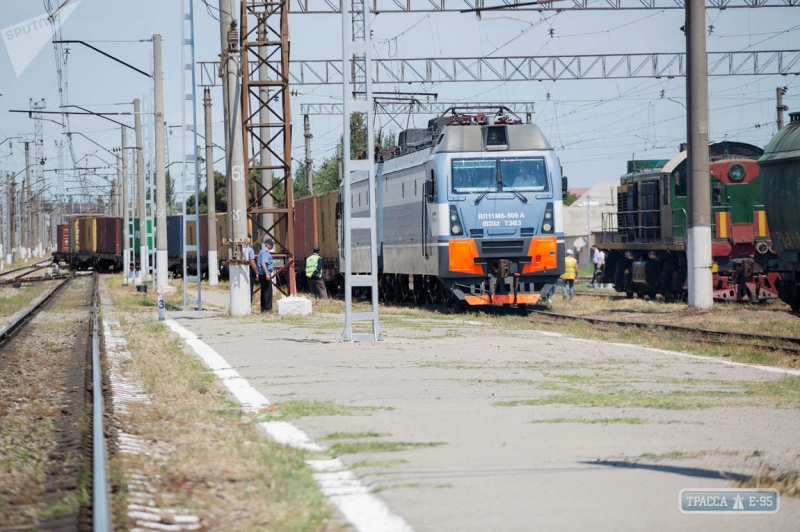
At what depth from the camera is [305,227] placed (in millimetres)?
43844

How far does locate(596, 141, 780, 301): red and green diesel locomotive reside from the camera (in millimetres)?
28594

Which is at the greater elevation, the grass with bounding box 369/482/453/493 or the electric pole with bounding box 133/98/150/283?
the electric pole with bounding box 133/98/150/283

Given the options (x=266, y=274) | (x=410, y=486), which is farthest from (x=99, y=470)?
(x=266, y=274)

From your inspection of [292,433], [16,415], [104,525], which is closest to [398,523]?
[104,525]

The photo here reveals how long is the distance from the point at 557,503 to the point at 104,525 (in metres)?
2.32

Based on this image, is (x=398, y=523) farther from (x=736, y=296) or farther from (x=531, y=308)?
(x=736, y=296)

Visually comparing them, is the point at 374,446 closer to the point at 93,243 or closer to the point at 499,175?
the point at 499,175

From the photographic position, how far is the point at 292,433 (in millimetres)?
8430

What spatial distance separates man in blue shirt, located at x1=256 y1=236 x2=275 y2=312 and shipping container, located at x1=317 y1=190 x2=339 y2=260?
34.2 ft

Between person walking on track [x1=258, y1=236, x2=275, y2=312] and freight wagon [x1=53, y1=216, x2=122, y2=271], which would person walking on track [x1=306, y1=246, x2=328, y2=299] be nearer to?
person walking on track [x1=258, y1=236, x2=275, y2=312]

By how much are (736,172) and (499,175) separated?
8.47m

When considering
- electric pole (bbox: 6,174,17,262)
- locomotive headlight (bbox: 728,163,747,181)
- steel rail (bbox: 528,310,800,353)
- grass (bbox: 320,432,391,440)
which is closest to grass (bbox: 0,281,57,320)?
steel rail (bbox: 528,310,800,353)

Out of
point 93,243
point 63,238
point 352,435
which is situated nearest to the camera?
point 352,435

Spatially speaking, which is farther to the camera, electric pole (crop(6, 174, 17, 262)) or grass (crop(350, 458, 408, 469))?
electric pole (crop(6, 174, 17, 262))
